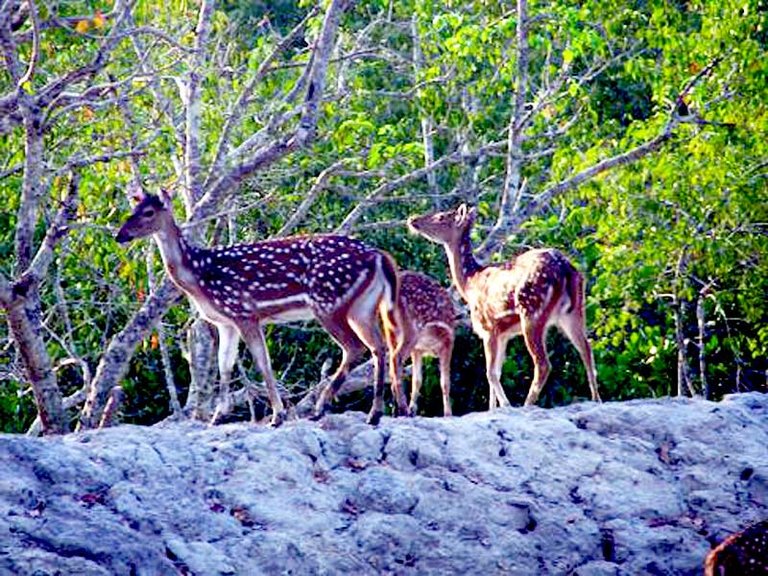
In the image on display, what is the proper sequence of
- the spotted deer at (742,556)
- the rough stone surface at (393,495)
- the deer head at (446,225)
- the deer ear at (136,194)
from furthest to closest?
1. the deer head at (446,225)
2. the deer ear at (136,194)
3. the spotted deer at (742,556)
4. the rough stone surface at (393,495)

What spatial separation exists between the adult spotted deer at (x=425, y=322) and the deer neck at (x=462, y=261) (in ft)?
0.53

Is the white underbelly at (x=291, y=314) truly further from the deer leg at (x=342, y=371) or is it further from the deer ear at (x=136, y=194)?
the deer ear at (x=136, y=194)

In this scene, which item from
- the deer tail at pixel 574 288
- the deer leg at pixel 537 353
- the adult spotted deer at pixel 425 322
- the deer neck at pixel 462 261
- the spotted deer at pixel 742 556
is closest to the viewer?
the spotted deer at pixel 742 556

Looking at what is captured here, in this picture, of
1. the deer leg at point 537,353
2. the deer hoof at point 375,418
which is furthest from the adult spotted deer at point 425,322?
the deer hoof at point 375,418

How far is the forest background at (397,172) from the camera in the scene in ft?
47.4

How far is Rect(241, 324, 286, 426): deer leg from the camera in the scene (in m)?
12.3

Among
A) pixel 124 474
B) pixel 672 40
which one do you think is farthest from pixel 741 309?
pixel 124 474

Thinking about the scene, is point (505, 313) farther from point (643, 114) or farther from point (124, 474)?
point (643, 114)

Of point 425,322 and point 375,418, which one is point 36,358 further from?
point 425,322

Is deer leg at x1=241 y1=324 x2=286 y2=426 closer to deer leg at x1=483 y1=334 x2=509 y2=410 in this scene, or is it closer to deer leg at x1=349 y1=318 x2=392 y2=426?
deer leg at x1=349 y1=318 x2=392 y2=426

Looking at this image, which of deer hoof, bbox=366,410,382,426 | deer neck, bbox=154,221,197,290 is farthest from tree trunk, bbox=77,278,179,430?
deer hoof, bbox=366,410,382,426

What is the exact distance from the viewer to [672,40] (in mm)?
16656

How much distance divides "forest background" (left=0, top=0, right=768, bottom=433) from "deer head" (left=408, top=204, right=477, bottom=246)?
379 mm

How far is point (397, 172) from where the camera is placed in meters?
16.9
